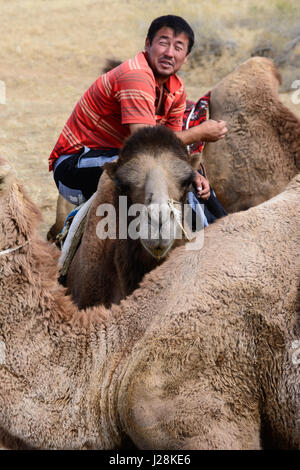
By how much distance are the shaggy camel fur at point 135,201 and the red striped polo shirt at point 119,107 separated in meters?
0.32

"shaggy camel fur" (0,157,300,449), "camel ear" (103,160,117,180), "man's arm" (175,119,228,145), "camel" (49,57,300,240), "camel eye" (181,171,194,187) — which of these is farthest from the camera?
"camel" (49,57,300,240)

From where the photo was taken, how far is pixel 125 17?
2364cm

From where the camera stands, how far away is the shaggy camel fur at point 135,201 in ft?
11.0

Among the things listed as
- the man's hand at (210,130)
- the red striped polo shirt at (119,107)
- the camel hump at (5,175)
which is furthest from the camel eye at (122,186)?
the camel hump at (5,175)

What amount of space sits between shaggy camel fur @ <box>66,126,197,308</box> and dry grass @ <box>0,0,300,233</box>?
Answer: 3.91m

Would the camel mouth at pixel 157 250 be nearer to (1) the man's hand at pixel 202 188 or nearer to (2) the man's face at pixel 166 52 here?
(1) the man's hand at pixel 202 188

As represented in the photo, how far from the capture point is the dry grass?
36.7 ft

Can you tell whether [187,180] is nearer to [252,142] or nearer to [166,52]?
[166,52]

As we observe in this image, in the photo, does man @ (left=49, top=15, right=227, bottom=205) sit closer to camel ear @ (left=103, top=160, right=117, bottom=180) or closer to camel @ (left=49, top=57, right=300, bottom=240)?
camel ear @ (left=103, top=160, right=117, bottom=180)

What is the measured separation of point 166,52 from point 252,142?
1263 mm

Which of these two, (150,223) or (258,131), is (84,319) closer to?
(150,223)

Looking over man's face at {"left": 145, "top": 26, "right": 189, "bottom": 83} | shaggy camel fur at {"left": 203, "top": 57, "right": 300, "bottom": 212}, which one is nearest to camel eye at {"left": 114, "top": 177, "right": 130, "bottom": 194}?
man's face at {"left": 145, "top": 26, "right": 189, "bottom": 83}

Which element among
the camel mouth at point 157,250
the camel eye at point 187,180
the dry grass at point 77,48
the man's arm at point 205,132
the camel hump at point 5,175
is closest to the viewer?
the camel hump at point 5,175

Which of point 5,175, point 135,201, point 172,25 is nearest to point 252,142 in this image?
point 172,25
